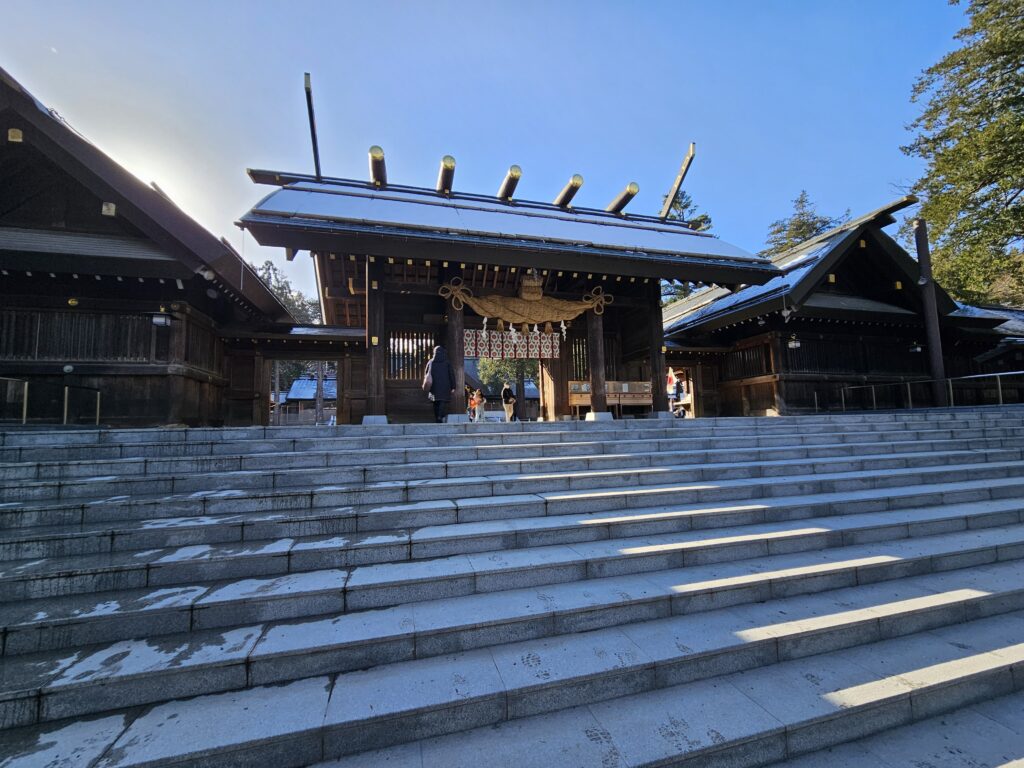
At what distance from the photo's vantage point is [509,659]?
2.33m

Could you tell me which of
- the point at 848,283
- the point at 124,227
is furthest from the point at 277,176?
the point at 848,283

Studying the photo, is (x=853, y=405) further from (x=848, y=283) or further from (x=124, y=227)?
(x=124, y=227)

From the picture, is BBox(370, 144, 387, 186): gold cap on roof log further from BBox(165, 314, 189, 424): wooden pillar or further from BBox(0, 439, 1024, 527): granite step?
BBox(0, 439, 1024, 527): granite step

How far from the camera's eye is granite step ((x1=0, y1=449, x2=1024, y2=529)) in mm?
3430

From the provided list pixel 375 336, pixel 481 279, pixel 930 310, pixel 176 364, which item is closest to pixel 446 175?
pixel 481 279

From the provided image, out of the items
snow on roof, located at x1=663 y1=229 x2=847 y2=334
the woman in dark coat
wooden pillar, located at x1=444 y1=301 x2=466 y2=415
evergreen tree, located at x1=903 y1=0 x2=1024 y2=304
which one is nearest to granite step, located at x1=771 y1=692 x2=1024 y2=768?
the woman in dark coat

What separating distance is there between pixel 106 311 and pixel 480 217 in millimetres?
7996

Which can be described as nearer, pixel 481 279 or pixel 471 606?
pixel 471 606

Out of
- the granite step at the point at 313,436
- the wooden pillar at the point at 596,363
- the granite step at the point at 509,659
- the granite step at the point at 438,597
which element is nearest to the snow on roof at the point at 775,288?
the wooden pillar at the point at 596,363

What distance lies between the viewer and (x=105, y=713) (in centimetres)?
198

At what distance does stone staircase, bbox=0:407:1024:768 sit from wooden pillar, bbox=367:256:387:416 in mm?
3161

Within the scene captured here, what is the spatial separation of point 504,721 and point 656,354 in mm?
8992

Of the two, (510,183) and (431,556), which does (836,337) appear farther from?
(431,556)

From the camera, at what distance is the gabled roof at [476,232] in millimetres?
7320
